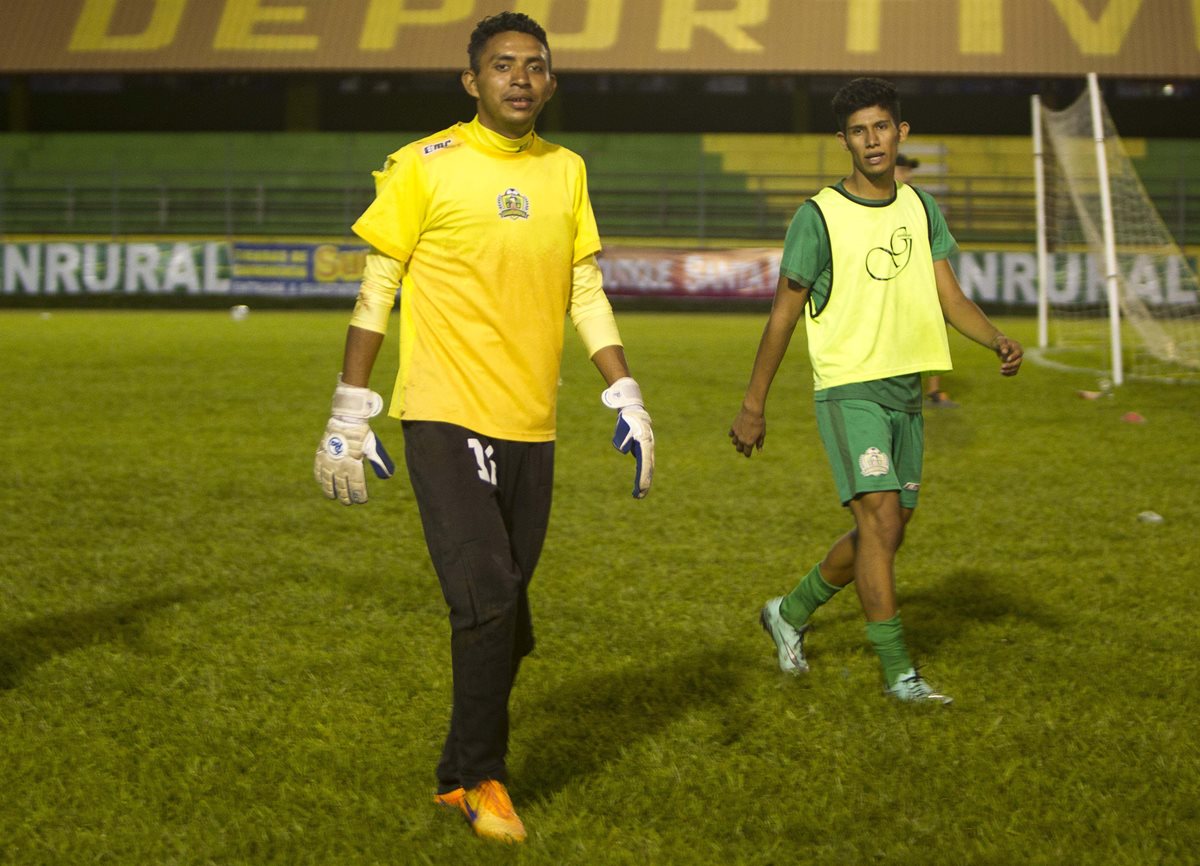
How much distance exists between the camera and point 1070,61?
3312 cm

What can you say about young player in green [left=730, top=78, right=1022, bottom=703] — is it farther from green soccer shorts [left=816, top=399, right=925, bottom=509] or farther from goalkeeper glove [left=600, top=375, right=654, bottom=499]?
goalkeeper glove [left=600, top=375, right=654, bottom=499]

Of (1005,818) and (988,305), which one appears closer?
(1005,818)

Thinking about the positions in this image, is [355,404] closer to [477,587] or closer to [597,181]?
[477,587]

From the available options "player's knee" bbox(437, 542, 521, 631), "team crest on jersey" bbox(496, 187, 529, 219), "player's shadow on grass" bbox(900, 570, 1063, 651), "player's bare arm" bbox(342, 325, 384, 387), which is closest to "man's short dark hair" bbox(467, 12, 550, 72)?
"team crest on jersey" bbox(496, 187, 529, 219)

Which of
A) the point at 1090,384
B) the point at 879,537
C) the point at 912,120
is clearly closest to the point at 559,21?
the point at 912,120

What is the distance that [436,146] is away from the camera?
150 inches

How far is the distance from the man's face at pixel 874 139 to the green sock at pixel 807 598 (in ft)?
4.65

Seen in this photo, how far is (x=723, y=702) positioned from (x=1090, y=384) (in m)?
12.1

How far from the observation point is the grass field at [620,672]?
3.88m

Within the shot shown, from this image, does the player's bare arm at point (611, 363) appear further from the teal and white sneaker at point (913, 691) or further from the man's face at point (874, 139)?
the teal and white sneaker at point (913, 691)

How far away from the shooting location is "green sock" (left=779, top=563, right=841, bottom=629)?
5.29 metres

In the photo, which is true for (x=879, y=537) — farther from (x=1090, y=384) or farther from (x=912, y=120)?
(x=912, y=120)

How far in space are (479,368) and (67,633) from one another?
288 cm

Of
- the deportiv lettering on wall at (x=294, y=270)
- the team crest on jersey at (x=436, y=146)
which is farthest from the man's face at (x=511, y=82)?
the deportiv lettering on wall at (x=294, y=270)
